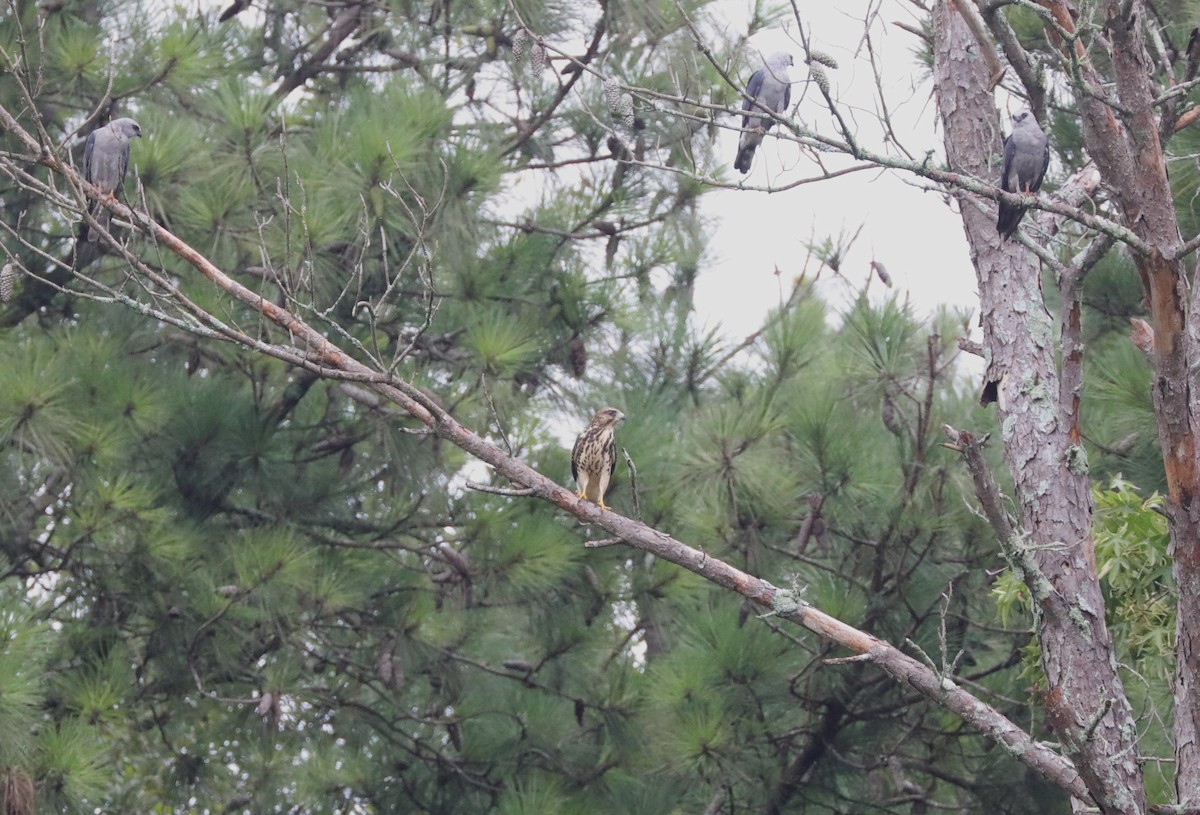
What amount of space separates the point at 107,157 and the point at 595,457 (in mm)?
1909

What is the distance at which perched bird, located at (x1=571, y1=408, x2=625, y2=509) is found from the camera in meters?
4.78

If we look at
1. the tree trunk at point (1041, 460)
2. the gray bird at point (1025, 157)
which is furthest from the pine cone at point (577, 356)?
the gray bird at point (1025, 157)

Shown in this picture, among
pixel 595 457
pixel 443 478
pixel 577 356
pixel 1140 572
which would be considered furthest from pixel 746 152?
pixel 1140 572

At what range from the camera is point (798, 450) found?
16.5ft

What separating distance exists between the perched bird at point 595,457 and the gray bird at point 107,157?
1.73m

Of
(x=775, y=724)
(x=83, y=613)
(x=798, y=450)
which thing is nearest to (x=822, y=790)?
(x=775, y=724)

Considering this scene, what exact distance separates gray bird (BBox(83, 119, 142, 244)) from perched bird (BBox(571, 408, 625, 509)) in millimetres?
1729

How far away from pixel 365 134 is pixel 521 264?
0.97 m

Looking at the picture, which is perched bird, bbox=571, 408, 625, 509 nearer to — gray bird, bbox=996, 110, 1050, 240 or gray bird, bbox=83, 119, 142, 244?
gray bird, bbox=996, 110, 1050, 240

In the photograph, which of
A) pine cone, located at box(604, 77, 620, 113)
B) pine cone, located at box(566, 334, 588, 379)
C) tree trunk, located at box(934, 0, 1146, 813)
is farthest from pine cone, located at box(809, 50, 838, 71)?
pine cone, located at box(566, 334, 588, 379)

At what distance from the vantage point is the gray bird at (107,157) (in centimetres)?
468

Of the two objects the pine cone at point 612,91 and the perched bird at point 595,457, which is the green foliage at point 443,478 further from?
the pine cone at point 612,91

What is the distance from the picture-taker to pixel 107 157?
4742 mm

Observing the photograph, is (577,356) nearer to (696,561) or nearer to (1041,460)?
(1041,460)
